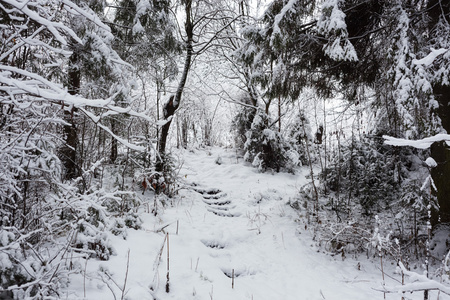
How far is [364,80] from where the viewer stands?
5164mm

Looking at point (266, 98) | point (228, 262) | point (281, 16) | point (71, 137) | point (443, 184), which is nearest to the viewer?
point (228, 262)

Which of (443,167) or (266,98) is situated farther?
(266,98)

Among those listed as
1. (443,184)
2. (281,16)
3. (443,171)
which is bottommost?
(443,184)

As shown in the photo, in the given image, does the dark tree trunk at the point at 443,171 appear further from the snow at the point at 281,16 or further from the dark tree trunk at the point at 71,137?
the dark tree trunk at the point at 71,137

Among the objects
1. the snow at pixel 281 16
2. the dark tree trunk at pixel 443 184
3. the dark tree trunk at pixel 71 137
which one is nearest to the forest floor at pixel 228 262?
the dark tree trunk at pixel 443 184

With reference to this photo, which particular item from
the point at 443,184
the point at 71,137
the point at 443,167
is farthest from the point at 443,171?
the point at 71,137

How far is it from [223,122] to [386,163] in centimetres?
1973

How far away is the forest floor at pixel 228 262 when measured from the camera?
2922 mm

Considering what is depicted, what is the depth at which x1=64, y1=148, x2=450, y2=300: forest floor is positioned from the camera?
2.92 meters

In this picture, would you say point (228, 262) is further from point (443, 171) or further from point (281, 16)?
point (281, 16)

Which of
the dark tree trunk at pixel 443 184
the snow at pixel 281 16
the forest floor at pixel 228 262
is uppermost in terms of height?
the snow at pixel 281 16

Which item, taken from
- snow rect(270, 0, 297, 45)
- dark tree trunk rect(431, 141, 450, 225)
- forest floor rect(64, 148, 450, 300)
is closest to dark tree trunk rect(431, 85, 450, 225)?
dark tree trunk rect(431, 141, 450, 225)

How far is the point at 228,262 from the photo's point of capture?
13.2 ft

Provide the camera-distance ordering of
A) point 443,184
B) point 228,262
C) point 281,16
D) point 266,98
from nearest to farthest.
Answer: point 228,262
point 443,184
point 281,16
point 266,98
